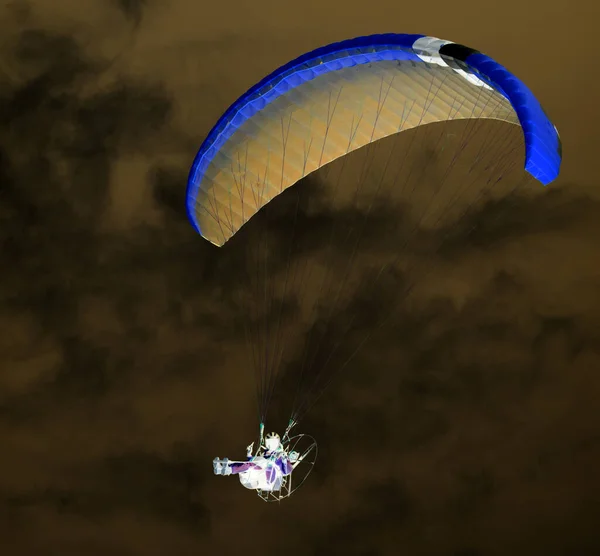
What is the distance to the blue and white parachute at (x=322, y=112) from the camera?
10.9m

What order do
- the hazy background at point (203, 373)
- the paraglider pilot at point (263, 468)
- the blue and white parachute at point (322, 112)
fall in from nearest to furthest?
the blue and white parachute at point (322, 112) → the paraglider pilot at point (263, 468) → the hazy background at point (203, 373)

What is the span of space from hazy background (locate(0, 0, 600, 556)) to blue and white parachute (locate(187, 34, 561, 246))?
289 inches

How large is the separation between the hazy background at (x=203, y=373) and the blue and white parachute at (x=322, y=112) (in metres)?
7.34

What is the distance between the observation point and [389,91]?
12.1 m

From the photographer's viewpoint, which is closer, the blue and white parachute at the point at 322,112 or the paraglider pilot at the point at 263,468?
the blue and white parachute at the point at 322,112

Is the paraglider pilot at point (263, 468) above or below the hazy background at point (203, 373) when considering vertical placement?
below

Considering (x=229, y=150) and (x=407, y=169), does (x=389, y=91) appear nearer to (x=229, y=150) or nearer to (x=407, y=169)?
(x=229, y=150)

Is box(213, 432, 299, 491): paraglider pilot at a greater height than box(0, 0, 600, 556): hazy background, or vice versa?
box(0, 0, 600, 556): hazy background

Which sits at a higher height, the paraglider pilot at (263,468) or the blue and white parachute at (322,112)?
the blue and white parachute at (322,112)

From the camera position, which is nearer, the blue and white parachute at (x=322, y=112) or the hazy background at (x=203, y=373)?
the blue and white parachute at (x=322, y=112)

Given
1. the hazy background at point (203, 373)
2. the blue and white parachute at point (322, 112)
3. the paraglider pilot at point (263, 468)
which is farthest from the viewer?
the hazy background at point (203, 373)

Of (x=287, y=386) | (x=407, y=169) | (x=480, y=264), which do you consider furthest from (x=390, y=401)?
(x=407, y=169)

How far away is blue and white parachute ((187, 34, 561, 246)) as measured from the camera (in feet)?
35.8

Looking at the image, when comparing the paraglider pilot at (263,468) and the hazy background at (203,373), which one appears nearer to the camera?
the paraglider pilot at (263,468)
